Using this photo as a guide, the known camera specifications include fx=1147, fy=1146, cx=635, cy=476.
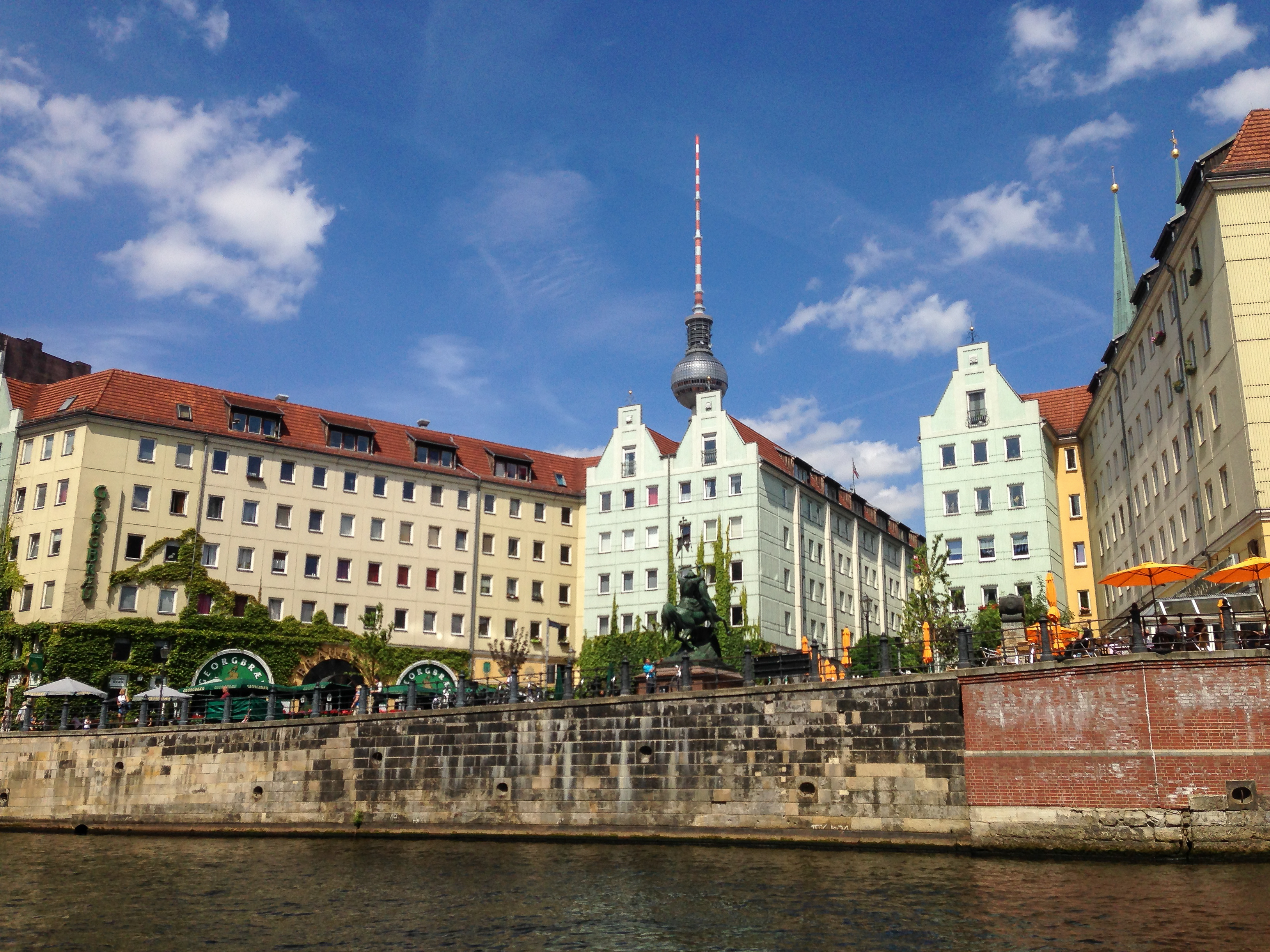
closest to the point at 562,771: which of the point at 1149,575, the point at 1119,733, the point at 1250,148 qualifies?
the point at 1119,733

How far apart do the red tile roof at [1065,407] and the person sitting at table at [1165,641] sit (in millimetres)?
38479

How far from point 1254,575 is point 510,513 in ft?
169

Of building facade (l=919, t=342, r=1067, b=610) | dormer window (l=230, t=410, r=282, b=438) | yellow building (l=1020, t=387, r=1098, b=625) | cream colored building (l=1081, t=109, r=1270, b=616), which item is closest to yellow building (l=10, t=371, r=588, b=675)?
dormer window (l=230, t=410, r=282, b=438)

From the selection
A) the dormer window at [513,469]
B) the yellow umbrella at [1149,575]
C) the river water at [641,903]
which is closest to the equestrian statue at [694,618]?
the river water at [641,903]

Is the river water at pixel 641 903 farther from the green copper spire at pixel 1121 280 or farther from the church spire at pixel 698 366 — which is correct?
the church spire at pixel 698 366

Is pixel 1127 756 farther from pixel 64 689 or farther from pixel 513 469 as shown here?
pixel 513 469

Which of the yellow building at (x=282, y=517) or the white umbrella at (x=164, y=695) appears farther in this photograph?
the yellow building at (x=282, y=517)

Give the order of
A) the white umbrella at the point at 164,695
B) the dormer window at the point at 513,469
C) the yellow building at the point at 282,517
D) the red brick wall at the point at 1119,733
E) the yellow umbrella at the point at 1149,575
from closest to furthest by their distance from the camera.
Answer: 1. the red brick wall at the point at 1119,733
2. the yellow umbrella at the point at 1149,575
3. the white umbrella at the point at 164,695
4. the yellow building at the point at 282,517
5. the dormer window at the point at 513,469

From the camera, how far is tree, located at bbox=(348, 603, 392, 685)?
6475 centimetres

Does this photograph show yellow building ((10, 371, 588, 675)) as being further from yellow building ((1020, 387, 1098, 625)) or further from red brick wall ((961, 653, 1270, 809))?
red brick wall ((961, 653, 1270, 809))

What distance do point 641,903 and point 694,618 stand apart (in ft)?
49.2

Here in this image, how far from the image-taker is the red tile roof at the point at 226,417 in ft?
206

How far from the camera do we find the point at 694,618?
35.0 meters

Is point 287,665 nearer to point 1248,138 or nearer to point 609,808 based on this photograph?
point 609,808
